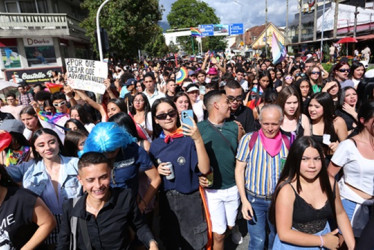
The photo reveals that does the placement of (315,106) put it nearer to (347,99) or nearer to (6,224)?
(347,99)

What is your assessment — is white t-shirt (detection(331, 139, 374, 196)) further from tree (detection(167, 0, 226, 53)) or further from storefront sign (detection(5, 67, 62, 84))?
tree (detection(167, 0, 226, 53))

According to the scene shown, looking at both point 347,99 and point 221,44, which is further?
point 221,44

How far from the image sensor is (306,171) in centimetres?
202

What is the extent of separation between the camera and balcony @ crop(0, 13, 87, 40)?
661 inches

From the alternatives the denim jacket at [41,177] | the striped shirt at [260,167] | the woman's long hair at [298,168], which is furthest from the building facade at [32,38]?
the woman's long hair at [298,168]

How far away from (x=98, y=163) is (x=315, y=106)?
274 cm

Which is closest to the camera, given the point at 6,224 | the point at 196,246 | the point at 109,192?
the point at 6,224

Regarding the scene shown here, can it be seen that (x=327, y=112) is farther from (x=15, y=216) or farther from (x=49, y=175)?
(x=15, y=216)

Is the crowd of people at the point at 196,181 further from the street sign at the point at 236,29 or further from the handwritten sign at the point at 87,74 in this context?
the street sign at the point at 236,29

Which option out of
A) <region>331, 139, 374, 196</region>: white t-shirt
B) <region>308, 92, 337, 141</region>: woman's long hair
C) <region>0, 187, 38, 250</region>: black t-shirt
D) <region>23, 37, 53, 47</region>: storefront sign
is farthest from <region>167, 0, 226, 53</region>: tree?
<region>0, 187, 38, 250</region>: black t-shirt

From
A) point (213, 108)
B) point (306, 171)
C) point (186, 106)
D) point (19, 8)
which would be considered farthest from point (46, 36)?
point (306, 171)

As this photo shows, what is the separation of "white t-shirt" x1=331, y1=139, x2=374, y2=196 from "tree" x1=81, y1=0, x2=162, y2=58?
16548 millimetres

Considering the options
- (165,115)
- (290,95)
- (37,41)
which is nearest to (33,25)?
(37,41)

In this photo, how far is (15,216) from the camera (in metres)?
1.94
